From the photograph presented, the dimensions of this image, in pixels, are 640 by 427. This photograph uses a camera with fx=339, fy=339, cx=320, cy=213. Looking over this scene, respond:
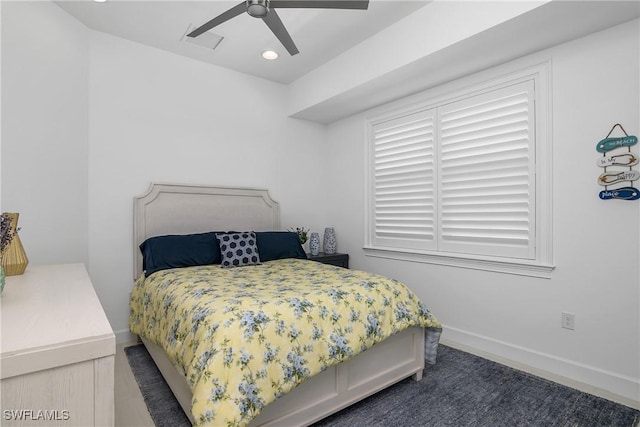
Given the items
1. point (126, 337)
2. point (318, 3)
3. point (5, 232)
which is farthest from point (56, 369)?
point (126, 337)

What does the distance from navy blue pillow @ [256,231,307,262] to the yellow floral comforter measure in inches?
31.2

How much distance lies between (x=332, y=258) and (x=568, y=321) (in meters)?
2.20

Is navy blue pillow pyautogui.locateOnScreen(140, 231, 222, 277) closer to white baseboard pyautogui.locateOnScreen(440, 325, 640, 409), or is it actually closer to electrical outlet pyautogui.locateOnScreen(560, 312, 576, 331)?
white baseboard pyautogui.locateOnScreen(440, 325, 640, 409)

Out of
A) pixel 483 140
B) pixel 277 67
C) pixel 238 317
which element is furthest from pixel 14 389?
pixel 277 67

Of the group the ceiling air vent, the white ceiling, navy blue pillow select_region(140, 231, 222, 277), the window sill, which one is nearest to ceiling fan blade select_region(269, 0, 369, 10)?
the white ceiling

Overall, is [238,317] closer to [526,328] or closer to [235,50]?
[526,328]

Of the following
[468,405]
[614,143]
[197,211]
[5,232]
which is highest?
[614,143]

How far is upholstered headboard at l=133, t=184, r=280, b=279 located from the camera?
3.13m

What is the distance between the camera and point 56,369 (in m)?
0.88

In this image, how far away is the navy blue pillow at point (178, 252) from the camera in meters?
2.80

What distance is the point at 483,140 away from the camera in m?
2.84

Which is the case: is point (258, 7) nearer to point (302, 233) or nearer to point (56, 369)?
point (56, 369)

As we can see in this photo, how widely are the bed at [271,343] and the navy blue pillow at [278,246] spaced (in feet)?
1.05

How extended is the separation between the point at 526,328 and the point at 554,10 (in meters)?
2.15
